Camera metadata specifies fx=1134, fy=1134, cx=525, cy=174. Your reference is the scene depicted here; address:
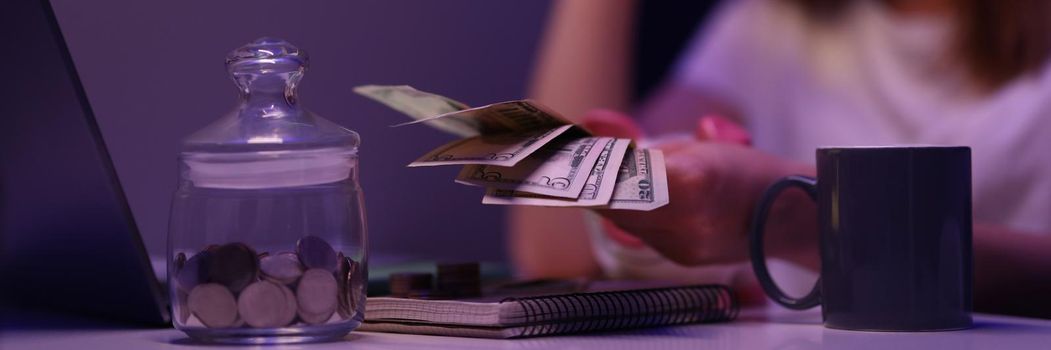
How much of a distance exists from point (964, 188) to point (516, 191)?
1.04ft

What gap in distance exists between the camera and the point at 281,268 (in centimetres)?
74

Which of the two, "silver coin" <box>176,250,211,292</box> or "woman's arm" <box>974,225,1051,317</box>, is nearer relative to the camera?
"silver coin" <box>176,250,211,292</box>

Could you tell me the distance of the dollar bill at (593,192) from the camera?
2.57 ft

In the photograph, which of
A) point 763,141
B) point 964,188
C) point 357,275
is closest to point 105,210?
point 357,275

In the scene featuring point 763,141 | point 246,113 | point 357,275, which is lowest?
point 763,141

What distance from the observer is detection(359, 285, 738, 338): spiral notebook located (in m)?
0.78

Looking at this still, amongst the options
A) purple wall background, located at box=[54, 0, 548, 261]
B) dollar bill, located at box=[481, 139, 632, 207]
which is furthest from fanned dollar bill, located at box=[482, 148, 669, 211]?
purple wall background, located at box=[54, 0, 548, 261]

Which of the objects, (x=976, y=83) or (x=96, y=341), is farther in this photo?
(x=976, y=83)

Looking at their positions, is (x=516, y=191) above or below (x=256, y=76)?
below

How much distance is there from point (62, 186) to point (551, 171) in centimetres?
38

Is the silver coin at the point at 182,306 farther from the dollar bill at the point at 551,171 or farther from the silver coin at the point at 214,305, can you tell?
the dollar bill at the point at 551,171

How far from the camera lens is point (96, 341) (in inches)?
31.7

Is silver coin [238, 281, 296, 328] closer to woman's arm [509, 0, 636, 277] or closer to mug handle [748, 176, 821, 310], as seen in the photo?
mug handle [748, 176, 821, 310]

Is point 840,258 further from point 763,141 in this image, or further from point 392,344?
point 763,141
